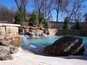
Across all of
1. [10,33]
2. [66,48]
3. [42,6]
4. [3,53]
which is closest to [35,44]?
[66,48]

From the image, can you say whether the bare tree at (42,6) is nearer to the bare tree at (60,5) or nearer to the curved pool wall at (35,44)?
the bare tree at (60,5)

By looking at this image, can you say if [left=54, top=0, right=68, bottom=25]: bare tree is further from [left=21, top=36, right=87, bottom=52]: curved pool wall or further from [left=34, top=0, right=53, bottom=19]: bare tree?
[left=21, top=36, right=87, bottom=52]: curved pool wall

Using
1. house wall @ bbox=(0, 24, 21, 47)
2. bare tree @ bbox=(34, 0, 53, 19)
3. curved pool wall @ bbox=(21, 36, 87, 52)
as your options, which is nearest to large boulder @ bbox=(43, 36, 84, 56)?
curved pool wall @ bbox=(21, 36, 87, 52)

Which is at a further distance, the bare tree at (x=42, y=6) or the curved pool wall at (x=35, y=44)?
the bare tree at (x=42, y=6)

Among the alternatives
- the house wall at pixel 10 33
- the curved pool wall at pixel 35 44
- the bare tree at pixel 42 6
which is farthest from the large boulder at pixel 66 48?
the bare tree at pixel 42 6

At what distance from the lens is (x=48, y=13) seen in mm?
28000

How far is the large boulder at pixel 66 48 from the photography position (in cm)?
775

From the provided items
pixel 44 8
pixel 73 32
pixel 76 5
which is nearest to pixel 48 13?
pixel 44 8

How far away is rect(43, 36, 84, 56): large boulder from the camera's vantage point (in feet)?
25.4

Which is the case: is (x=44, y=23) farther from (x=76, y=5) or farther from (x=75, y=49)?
(x=75, y=49)

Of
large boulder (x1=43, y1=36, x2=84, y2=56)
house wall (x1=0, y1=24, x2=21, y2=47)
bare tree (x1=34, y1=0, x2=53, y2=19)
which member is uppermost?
bare tree (x1=34, y1=0, x2=53, y2=19)

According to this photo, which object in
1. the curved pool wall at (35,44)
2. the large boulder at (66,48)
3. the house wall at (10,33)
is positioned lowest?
the curved pool wall at (35,44)

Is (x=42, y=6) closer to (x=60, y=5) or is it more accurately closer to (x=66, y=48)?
(x=60, y=5)

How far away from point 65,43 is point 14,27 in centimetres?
201
